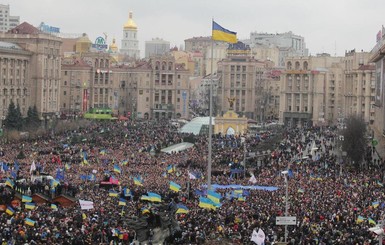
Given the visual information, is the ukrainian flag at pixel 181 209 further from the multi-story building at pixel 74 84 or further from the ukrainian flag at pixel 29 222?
the multi-story building at pixel 74 84

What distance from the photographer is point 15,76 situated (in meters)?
99.3

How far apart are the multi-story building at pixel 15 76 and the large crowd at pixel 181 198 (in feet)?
106

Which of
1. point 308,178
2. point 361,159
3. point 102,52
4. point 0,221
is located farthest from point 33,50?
point 0,221

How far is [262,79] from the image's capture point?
5108 inches

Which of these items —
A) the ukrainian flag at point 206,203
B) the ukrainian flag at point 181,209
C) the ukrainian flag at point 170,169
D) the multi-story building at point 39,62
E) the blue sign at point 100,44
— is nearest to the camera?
the ukrainian flag at point 206,203

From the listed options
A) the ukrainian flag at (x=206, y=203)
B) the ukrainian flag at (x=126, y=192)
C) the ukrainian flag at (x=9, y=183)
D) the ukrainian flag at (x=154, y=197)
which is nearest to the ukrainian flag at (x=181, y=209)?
the ukrainian flag at (x=206, y=203)

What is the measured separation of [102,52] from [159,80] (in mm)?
8730

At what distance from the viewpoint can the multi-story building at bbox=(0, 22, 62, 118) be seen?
335 feet

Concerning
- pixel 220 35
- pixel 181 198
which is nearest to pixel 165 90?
pixel 220 35

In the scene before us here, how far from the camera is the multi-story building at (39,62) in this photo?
335 feet

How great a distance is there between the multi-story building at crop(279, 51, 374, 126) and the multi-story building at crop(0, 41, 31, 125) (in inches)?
1256

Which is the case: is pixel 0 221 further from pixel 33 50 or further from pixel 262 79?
pixel 262 79

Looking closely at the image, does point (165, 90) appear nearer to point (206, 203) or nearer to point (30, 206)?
point (30, 206)

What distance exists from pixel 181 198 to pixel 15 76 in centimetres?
6637
